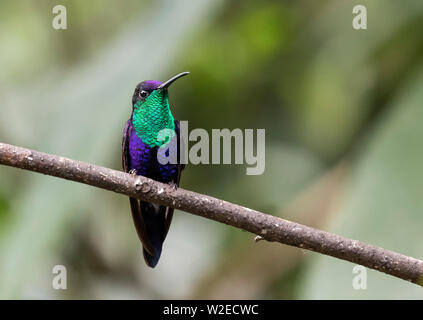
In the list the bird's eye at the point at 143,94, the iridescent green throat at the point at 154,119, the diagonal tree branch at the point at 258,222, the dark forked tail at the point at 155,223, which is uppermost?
the bird's eye at the point at 143,94

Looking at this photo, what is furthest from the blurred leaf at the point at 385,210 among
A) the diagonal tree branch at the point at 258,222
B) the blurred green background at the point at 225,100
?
the diagonal tree branch at the point at 258,222

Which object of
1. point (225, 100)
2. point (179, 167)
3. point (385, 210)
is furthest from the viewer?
point (225, 100)

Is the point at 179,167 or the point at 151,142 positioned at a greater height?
the point at 151,142

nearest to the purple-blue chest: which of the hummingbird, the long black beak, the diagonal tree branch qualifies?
the hummingbird

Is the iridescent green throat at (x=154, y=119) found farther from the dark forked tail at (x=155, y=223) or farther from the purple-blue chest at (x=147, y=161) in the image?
the dark forked tail at (x=155, y=223)

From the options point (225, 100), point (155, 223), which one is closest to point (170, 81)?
point (155, 223)

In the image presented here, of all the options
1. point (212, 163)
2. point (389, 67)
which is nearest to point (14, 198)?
point (212, 163)

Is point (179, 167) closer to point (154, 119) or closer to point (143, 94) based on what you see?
point (154, 119)

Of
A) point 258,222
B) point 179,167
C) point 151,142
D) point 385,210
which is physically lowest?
point 258,222
